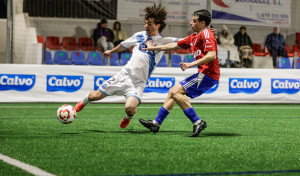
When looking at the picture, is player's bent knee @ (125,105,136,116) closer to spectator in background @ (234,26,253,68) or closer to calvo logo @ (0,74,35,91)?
calvo logo @ (0,74,35,91)

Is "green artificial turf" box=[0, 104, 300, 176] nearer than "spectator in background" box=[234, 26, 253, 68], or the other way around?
"green artificial turf" box=[0, 104, 300, 176]

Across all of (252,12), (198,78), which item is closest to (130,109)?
(198,78)

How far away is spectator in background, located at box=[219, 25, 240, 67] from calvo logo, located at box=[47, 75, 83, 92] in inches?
192

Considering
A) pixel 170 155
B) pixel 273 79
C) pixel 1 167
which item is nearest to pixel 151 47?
pixel 170 155

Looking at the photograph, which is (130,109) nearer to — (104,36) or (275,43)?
(104,36)

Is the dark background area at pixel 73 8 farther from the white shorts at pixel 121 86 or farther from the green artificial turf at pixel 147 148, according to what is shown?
the white shorts at pixel 121 86

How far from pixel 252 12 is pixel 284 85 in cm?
357

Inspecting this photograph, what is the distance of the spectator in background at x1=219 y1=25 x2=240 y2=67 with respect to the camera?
1416 centimetres

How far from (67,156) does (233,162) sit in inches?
57.0

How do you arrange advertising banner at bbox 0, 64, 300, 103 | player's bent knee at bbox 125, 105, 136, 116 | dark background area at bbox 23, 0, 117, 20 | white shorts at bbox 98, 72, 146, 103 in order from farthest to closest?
dark background area at bbox 23, 0, 117, 20 → advertising banner at bbox 0, 64, 300, 103 → white shorts at bbox 98, 72, 146, 103 → player's bent knee at bbox 125, 105, 136, 116

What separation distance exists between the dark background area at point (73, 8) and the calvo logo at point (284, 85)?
544 cm

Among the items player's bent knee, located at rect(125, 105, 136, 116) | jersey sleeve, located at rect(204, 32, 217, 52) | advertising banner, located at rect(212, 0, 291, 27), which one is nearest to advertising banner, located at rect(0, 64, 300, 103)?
advertising banner, located at rect(212, 0, 291, 27)

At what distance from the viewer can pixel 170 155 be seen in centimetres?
420

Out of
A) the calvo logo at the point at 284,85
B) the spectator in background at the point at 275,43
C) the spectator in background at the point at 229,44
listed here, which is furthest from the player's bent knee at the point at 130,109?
the spectator in background at the point at 275,43
